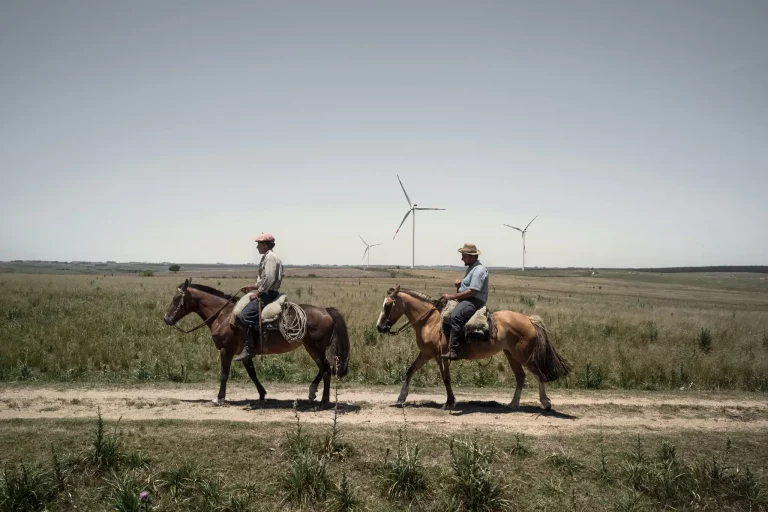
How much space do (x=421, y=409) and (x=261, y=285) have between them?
422cm

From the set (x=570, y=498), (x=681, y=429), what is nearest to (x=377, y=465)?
(x=570, y=498)

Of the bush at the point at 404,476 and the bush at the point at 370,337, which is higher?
the bush at the point at 370,337

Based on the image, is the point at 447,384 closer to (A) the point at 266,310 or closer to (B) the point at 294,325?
(B) the point at 294,325

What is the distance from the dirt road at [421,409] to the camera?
28.6 ft

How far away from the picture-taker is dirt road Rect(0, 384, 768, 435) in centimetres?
871

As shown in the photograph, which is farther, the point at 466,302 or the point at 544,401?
the point at 544,401

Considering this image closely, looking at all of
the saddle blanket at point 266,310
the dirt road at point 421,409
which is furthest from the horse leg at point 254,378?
the saddle blanket at point 266,310

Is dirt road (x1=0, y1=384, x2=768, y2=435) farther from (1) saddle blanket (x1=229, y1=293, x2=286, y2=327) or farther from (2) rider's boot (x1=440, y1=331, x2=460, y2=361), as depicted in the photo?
(1) saddle blanket (x1=229, y1=293, x2=286, y2=327)

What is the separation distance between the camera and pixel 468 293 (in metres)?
9.44

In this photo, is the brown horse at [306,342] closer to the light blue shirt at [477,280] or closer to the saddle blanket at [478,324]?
the saddle blanket at [478,324]

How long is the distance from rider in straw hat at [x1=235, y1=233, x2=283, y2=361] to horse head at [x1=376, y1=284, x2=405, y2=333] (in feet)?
7.57

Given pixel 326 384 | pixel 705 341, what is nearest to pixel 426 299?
pixel 326 384

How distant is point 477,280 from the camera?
9453 millimetres

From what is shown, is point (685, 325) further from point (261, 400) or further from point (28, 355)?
point (28, 355)
